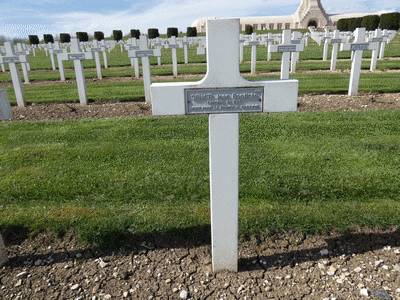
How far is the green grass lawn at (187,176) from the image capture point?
122 inches

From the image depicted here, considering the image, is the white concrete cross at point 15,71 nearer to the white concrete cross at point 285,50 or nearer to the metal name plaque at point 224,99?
the white concrete cross at point 285,50

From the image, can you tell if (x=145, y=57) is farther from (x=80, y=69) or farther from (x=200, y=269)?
(x=200, y=269)

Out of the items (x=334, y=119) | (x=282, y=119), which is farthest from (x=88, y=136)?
(x=334, y=119)

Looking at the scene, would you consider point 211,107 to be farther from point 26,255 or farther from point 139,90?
point 139,90

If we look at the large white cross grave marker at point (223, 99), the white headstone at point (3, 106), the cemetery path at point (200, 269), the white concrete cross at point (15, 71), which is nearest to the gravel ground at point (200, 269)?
the cemetery path at point (200, 269)

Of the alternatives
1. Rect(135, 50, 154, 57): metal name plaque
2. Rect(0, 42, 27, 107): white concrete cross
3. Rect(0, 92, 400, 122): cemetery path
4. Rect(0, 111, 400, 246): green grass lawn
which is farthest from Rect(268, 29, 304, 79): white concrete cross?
Rect(0, 42, 27, 107): white concrete cross

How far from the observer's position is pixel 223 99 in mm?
2156

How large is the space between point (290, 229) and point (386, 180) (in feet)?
5.47

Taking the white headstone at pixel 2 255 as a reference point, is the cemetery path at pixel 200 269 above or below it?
below

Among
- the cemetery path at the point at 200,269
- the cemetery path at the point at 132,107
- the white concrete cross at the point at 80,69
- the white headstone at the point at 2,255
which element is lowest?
the cemetery path at the point at 200,269

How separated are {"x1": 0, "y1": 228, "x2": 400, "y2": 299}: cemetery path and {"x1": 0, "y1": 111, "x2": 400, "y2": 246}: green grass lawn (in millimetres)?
167

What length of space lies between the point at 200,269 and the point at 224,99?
1.44m

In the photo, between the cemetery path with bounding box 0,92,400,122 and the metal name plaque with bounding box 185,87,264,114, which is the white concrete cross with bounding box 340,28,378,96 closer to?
the cemetery path with bounding box 0,92,400,122

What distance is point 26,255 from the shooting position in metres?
2.81
